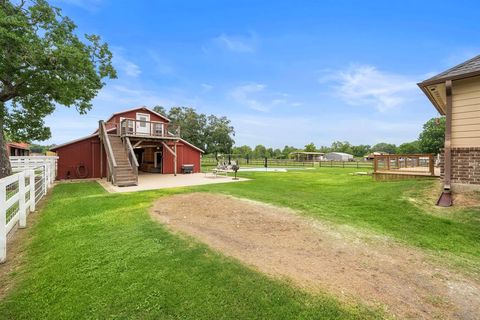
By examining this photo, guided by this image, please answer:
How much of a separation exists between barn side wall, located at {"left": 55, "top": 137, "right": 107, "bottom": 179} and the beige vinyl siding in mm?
17358

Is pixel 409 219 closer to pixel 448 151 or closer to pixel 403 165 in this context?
pixel 448 151

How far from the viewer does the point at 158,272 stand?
288cm

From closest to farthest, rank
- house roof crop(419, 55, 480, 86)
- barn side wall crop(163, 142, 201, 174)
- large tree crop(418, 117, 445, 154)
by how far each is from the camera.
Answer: house roof crop(419, 55, 480, 86) < barn side wall crop(163, 142, 201, 174) < large tree crop(418, 117, 445, 154)

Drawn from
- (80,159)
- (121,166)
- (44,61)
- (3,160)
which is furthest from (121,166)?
(44,61)

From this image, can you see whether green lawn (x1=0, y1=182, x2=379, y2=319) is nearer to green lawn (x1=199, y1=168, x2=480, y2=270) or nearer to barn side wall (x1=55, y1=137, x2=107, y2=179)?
green lawn (x1=199, y1=168, x2=480, y2=270)

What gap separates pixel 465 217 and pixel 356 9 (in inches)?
474

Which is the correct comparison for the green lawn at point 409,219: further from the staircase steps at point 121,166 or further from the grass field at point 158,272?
the staircase steps at point 121,166

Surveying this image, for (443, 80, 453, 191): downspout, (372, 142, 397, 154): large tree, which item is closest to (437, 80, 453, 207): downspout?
(443, 80, 453, 191): downspout

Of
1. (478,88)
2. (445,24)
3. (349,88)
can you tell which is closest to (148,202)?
(478,88)

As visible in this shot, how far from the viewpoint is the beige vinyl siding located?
5.81 metres

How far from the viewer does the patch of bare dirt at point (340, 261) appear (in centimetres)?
232

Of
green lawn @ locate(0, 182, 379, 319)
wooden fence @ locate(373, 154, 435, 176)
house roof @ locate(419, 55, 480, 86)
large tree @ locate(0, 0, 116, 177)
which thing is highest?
large tree @ locate(0, 0, 116, 177)

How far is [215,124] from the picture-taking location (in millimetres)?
33375

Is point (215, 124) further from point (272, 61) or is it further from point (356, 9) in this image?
point (356, 9)
